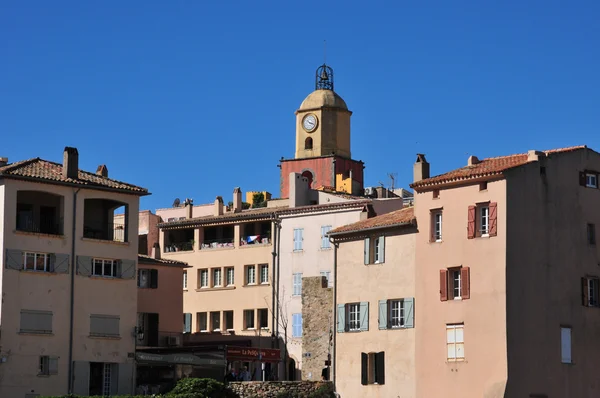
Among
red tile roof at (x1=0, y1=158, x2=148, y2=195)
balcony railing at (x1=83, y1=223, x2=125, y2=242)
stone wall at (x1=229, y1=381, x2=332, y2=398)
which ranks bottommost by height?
stone wall at (x1=229, y1=381, x2=332, y2=398)

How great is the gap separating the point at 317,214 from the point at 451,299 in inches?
1110

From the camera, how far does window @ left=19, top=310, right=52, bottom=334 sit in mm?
73062

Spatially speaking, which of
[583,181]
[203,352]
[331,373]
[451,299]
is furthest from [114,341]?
[583,181]

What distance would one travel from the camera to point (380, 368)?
73562 millimetres

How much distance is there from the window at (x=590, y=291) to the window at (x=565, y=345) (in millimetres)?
2208

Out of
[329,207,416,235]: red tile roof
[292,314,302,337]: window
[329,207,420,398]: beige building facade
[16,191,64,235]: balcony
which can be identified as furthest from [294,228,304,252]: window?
[16,191,64,235]: balcony

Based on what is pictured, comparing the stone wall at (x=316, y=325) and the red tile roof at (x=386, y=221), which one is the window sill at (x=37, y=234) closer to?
the stone wall at (x=316, y=325)

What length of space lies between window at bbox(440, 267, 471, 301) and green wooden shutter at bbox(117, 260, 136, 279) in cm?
1859

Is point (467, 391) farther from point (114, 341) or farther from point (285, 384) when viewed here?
point (114, 341)

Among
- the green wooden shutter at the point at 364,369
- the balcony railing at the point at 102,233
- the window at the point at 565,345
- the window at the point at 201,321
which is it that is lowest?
the green wooden shutter at the point at 364,369

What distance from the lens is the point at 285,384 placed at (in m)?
75.8

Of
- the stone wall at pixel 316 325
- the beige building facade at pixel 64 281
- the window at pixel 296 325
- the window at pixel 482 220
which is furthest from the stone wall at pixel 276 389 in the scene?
the window at pixel 296 325

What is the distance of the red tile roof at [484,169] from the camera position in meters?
69.3

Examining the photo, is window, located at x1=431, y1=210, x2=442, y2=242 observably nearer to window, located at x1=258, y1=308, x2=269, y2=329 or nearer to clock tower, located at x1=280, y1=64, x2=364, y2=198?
window, located at x1=258, y1=308, x2=269, y2=329
